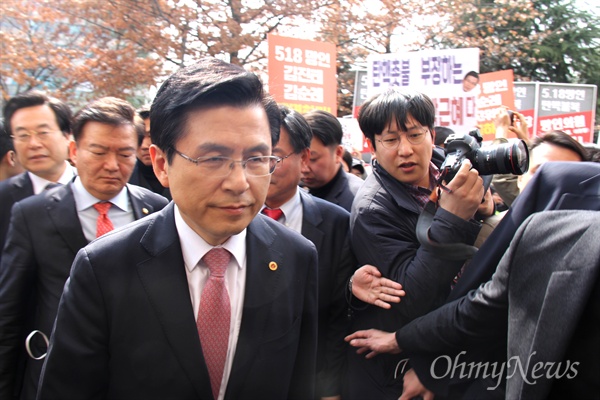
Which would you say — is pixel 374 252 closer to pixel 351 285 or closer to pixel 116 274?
pixel 351 285

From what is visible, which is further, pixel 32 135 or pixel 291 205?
pixel 32 135

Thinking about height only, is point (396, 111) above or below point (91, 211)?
above

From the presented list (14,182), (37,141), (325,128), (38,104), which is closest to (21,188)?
(14,182)

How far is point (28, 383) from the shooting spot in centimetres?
236

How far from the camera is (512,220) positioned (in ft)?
5.37

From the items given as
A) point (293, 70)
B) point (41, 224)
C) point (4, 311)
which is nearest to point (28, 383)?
point (4, 311)

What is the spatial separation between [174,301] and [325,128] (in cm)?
179

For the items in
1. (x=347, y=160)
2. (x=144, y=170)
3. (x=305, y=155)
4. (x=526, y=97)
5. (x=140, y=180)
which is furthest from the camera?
(x=526, y=97)

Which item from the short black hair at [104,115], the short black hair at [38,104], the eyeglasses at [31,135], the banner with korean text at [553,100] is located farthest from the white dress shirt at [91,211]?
the banner with korean text at [553,100]

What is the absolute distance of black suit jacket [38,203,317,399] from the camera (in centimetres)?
142

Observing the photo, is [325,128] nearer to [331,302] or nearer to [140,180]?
[331,302]

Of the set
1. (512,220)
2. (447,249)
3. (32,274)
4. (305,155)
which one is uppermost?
(305,155)

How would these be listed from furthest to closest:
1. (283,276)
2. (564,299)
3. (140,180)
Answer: (140,180)
(283,276)
(564,299)

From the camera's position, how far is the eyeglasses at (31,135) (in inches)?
124
